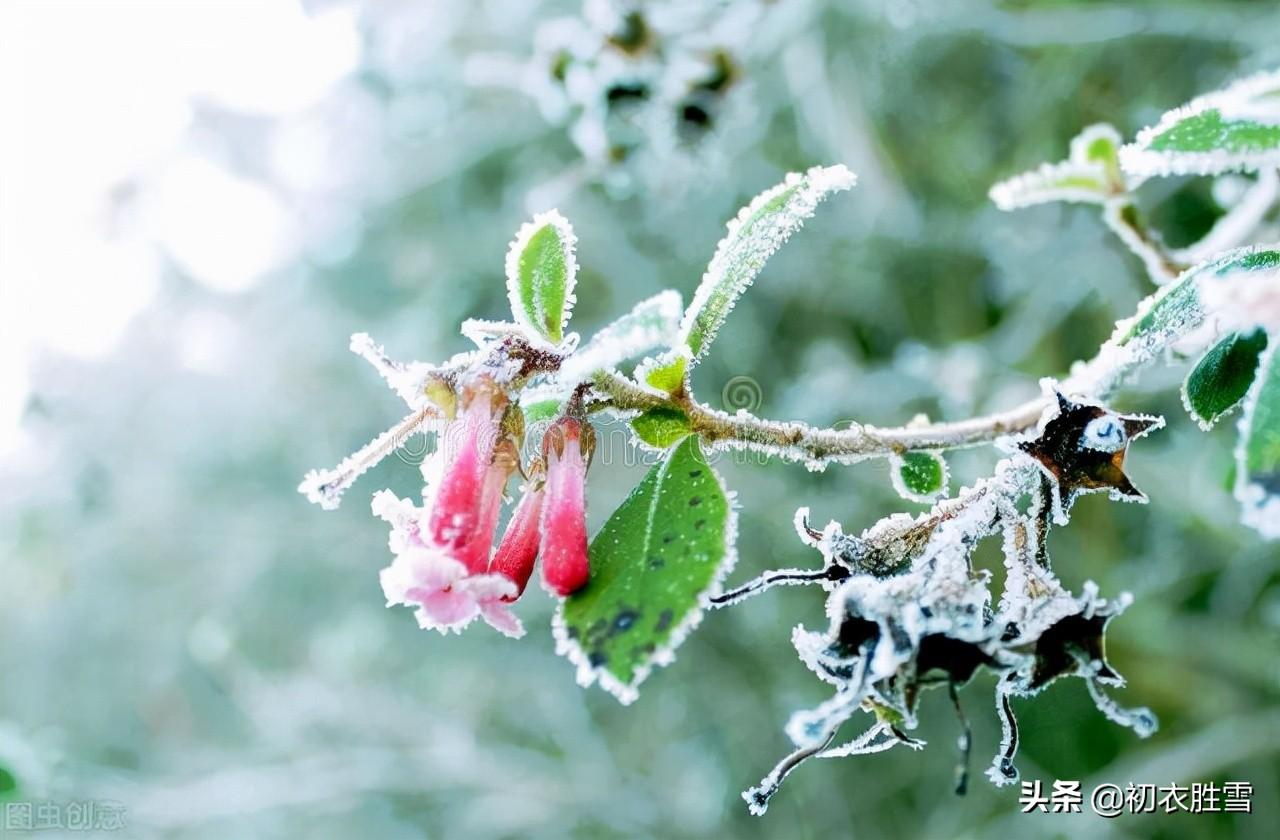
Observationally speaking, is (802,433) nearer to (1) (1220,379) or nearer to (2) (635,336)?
(2) (635,336)

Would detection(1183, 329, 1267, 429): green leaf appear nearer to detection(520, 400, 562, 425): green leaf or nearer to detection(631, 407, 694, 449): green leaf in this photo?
detection(631, 407, 694, 449): green leaf

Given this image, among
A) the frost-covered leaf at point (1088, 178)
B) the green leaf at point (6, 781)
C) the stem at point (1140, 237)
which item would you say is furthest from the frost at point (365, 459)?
the green leaf at point (6, 781)

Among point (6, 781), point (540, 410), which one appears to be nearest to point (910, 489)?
point (540, 410)

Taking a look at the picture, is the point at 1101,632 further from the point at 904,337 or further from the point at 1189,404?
the point at 904,337

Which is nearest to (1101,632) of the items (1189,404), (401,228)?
(1189,404)

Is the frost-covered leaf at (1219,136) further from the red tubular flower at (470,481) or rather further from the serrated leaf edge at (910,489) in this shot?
the red tubular flower at (470,481)
